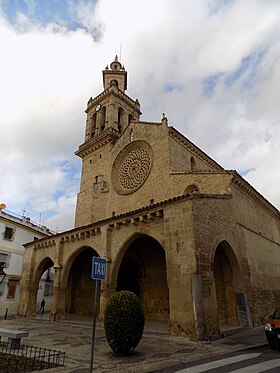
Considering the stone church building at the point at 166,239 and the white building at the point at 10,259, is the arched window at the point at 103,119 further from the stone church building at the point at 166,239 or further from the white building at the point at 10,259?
the white building at the point at 10,259

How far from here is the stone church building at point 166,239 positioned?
902cm

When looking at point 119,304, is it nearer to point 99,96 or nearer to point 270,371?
point 270,371

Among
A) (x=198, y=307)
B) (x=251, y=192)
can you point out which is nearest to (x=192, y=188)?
(x=251, y=192)

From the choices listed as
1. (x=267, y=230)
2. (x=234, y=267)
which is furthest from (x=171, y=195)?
(x=267, y=230)

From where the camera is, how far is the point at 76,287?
728 inches

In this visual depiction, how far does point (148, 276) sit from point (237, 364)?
9630 millimetres

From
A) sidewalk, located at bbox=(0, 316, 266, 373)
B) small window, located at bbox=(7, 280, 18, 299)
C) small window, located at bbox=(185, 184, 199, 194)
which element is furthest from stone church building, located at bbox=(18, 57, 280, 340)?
small window, located at bbox=(7, 280, 18, 299)

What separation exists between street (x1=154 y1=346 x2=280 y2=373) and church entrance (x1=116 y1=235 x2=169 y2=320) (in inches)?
296

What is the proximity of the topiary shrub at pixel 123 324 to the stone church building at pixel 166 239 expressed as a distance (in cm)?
248

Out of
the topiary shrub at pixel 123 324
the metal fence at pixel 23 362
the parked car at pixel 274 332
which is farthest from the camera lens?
the parked car at pixel 274 332

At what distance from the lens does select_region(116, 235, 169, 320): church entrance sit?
1401 centimetres

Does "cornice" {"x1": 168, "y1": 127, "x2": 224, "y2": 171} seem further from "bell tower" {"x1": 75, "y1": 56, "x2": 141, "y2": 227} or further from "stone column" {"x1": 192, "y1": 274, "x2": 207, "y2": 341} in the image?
"stone column" {"x1": 192, "y1": 274, "x2": 207, "y2": 341}

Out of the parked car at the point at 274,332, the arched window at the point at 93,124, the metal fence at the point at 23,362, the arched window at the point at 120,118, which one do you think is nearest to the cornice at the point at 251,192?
the parked car at the point at 274,332

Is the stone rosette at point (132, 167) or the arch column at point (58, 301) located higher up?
the stone rosette at point (132, 167)
